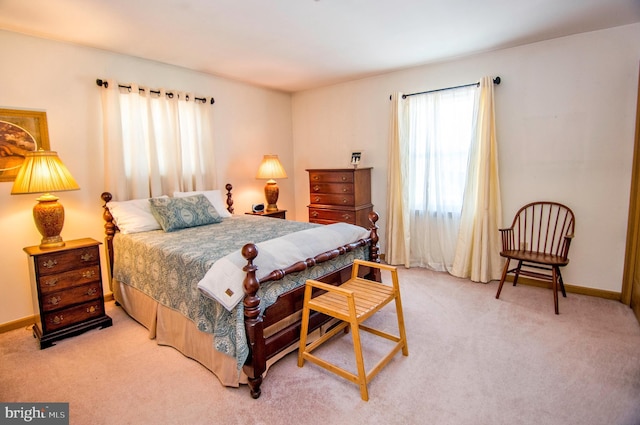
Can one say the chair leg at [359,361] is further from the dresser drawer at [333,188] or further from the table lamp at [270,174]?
the table lamp at [270,174]

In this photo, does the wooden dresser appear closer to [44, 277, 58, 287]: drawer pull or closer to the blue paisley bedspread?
the blue paisley bedspread

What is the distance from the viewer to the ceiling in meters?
2.40

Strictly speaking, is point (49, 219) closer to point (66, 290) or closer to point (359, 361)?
point (66, 290)

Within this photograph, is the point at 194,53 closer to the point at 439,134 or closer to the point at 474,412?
the point at 439,134

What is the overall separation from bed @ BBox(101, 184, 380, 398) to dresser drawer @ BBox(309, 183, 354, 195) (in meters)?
1.19

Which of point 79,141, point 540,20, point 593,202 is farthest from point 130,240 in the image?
point 593,202

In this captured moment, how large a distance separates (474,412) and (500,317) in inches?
50.2

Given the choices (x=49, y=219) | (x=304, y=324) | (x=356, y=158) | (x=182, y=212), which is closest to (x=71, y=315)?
(x=49, y=219)

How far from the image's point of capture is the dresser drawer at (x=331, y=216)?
420 cm

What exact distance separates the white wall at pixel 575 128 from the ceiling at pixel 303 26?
178 mm

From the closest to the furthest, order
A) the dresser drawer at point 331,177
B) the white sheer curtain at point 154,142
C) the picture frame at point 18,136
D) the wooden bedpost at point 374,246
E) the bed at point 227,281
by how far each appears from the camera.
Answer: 1. the bed at point 227,281
2. the picture frame at point 18,136
3. the wooden bedpost at point 374,246
4. the white sheer curtain at point 154,142
5. the dresser drawer at point 331,177

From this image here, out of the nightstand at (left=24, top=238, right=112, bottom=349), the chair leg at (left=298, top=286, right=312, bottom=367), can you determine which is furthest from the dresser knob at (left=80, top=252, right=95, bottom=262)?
the chair leg at (left=298, top=286, right=312, bottom=367)

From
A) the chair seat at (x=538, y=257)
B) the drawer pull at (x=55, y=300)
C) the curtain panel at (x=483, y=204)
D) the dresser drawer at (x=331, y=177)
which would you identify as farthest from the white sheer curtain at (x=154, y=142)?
the chair seat at (x=538, y=257)

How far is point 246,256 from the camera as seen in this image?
5.96 ft
